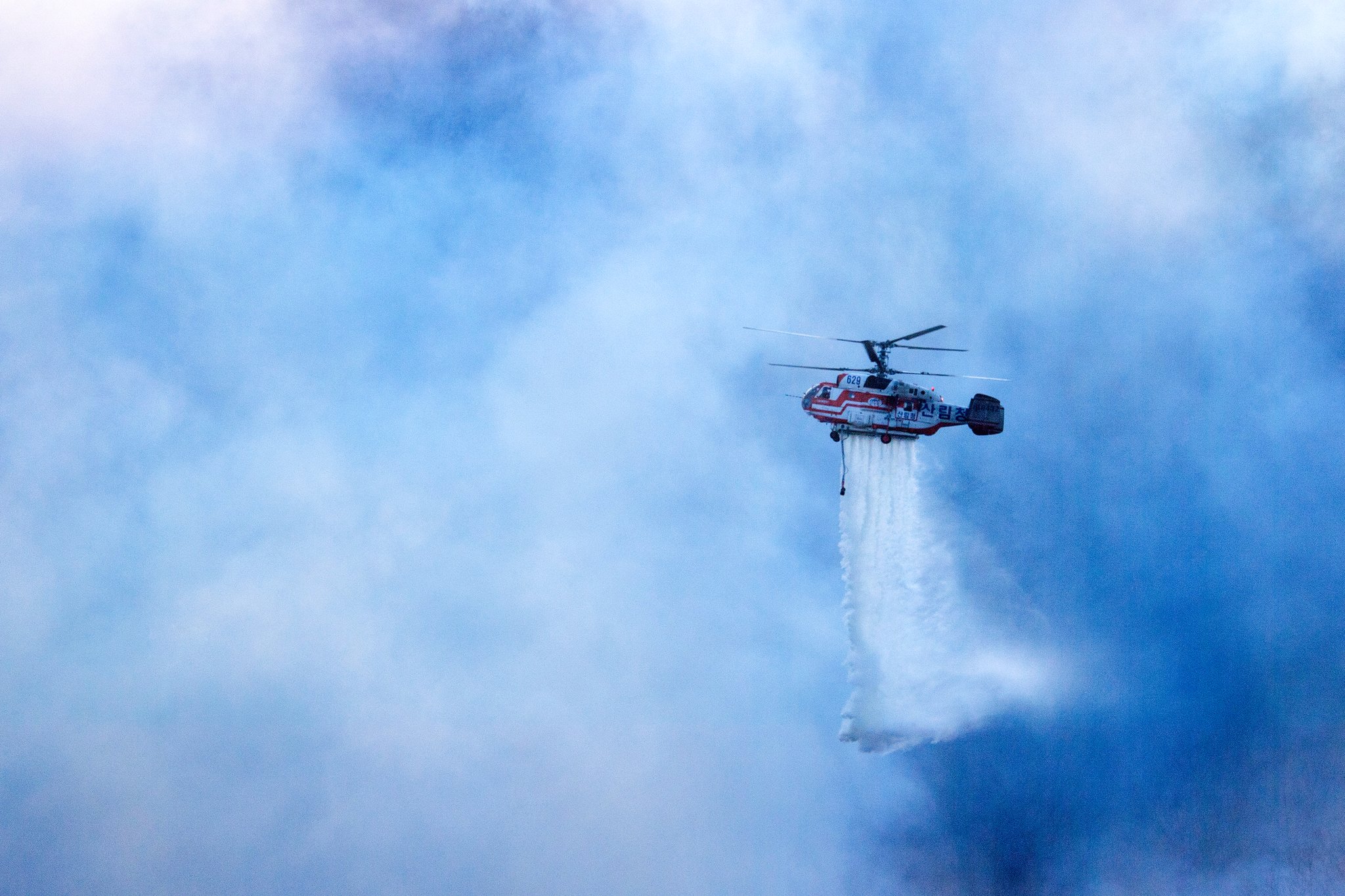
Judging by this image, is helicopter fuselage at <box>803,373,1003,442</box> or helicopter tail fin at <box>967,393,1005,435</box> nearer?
helicopter fuselage at <box>803,373,1003,442</box>

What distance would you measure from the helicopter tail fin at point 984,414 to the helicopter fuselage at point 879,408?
2.9 inches

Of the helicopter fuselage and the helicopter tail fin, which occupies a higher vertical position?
the helicopter tail fin

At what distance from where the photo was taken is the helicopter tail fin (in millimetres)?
65438

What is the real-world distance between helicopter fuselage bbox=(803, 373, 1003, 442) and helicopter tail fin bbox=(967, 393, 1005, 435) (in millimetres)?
74

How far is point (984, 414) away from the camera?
65625 mm

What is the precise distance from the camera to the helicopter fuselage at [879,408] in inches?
2466

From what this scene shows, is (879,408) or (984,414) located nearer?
(879,408)

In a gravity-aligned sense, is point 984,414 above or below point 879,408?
above

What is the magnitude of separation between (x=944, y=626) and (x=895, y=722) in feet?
20.1

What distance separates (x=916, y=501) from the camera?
69.2m

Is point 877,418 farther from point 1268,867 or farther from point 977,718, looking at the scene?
point 1268,867

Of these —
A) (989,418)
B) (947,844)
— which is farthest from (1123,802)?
(989,418)

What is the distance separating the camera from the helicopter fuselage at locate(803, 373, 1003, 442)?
6262cm

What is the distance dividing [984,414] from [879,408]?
6.15 metres
